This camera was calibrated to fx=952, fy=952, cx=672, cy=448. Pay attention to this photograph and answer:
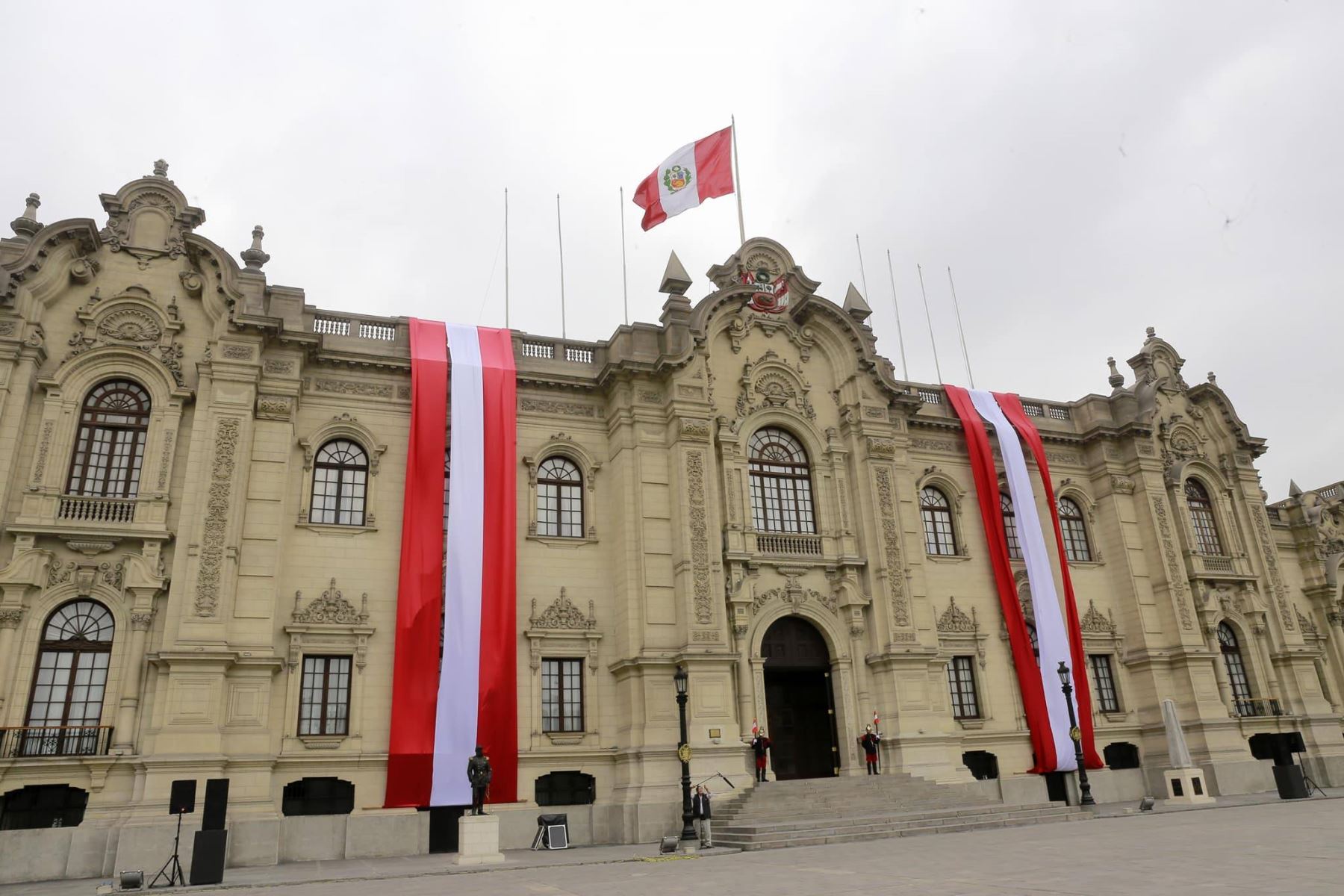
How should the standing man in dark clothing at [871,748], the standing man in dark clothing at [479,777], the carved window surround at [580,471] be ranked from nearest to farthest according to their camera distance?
the standing man in dark clothing at [479,777]
the standing man in dark clothing at [871,748]
the carved window surround at [580,471]

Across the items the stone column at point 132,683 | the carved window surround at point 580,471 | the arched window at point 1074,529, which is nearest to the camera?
the stone column at point 132,683

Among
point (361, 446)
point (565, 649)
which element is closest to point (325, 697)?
point (565, 649)

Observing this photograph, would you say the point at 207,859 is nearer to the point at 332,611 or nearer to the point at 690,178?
the point at 332,611

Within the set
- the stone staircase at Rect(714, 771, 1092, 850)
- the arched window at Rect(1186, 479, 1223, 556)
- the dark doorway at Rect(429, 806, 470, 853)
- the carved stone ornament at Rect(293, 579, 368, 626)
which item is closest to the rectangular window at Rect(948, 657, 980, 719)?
the stone staircase at Rect(714, 771, 1092, 850)

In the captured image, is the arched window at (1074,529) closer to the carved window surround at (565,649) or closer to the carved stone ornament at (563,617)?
the carved stone ornament at (563,617)

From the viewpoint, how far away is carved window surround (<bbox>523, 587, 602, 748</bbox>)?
25266 mm

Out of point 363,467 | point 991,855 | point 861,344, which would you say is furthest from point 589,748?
point 861,344

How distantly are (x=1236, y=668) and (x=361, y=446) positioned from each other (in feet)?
101

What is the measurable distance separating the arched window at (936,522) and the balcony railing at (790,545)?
4.71 metres

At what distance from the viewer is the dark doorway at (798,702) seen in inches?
1091

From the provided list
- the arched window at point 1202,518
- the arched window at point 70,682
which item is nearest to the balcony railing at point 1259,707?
the arched window at point 1202,518

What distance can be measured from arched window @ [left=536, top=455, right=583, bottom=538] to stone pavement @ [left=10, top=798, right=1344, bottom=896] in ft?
29.2

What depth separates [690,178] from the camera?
101ft

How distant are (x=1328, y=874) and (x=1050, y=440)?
25.9m
